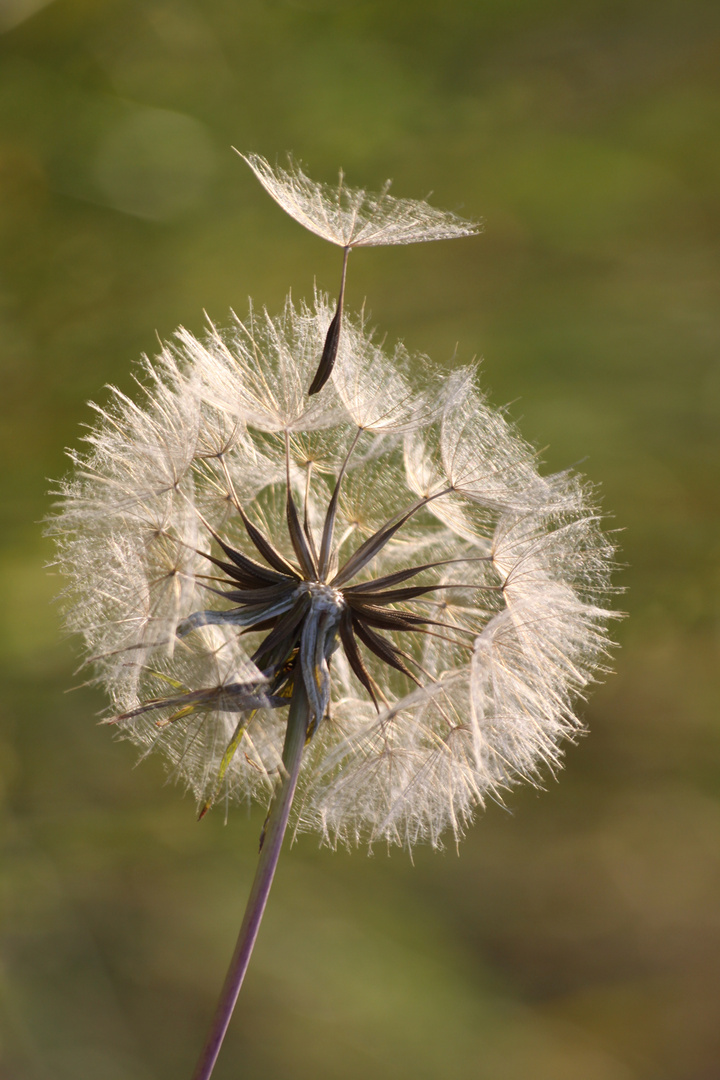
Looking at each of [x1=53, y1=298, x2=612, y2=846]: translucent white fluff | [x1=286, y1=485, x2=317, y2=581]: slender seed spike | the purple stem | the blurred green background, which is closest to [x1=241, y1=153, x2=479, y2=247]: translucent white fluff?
[x1=53, y1=298, x2=612, y2=846]: translucent white fluff

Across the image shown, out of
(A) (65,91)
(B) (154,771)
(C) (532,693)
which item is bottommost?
(B) (154,771)

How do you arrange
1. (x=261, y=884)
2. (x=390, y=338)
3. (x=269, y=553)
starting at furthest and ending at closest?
(x=390, y=338), (x=269, y=553), (x=261, y=884)

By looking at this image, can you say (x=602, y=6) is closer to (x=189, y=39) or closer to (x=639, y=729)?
(x=189, y=39)

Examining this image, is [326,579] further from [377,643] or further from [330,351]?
[330,351]

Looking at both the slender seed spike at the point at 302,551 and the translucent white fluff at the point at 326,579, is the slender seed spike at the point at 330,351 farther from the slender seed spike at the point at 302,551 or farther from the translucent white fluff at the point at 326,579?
the slender seed spike at the point at 302,551

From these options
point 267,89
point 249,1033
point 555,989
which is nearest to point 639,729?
point 555,989

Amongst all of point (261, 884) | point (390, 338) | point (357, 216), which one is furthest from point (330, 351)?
point (390, 338)
